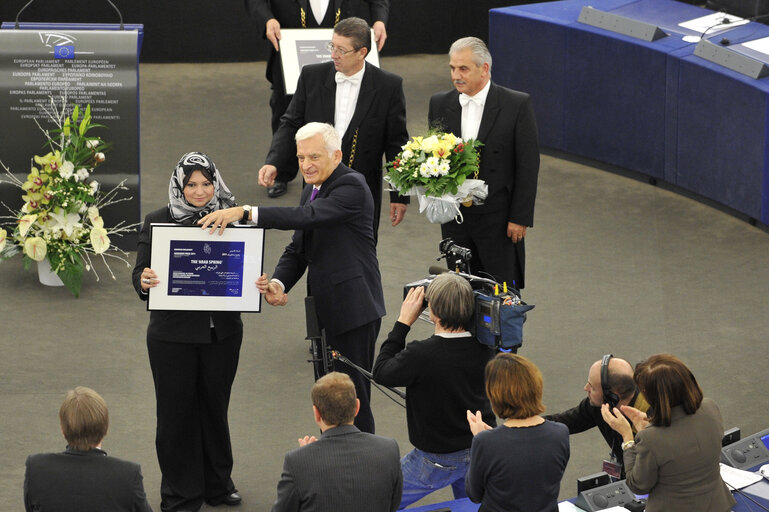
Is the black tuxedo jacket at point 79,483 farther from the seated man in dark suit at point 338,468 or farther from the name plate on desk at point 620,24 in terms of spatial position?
the name plate on desk at point 620,24

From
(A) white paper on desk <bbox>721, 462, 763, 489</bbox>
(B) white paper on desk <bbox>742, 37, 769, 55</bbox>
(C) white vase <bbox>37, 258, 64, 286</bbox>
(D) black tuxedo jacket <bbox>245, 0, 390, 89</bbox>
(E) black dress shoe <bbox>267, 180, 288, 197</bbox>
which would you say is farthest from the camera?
(E) black dress shoe <bbox>267, 180, 288, 197</bbox>

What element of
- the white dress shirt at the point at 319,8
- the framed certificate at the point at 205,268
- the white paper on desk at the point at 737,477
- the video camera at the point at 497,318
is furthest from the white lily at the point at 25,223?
the white paper on desk at the point at 737,477

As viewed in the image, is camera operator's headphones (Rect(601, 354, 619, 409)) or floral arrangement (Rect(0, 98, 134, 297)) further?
floral arrangement (Rect(0, 98, 134, 297))

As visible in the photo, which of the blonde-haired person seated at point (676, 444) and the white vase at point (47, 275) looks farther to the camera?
the white vase at point (47, 275)

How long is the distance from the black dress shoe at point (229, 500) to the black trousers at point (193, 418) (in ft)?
0.05

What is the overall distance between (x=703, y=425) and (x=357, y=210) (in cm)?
169

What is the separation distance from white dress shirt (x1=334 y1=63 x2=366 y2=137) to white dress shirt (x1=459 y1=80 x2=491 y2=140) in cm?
60

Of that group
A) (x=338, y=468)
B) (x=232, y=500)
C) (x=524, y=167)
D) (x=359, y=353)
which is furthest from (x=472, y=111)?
(x=338, y=468)

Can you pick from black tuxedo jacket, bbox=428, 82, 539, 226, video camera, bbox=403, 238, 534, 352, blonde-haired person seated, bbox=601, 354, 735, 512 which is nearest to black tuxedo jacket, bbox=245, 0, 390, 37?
black tuxedo jacket, bbox=428, 82, 539, 226

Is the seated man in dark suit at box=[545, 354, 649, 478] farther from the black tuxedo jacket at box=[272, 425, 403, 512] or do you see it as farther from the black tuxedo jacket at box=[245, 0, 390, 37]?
the black tuxedo jacket at box=[245, 0, 390, 37]

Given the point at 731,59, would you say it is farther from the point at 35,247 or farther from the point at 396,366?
the point at 396,366

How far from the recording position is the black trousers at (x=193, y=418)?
17.2ft

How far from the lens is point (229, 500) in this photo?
5477mm

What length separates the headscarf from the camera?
201 inches
